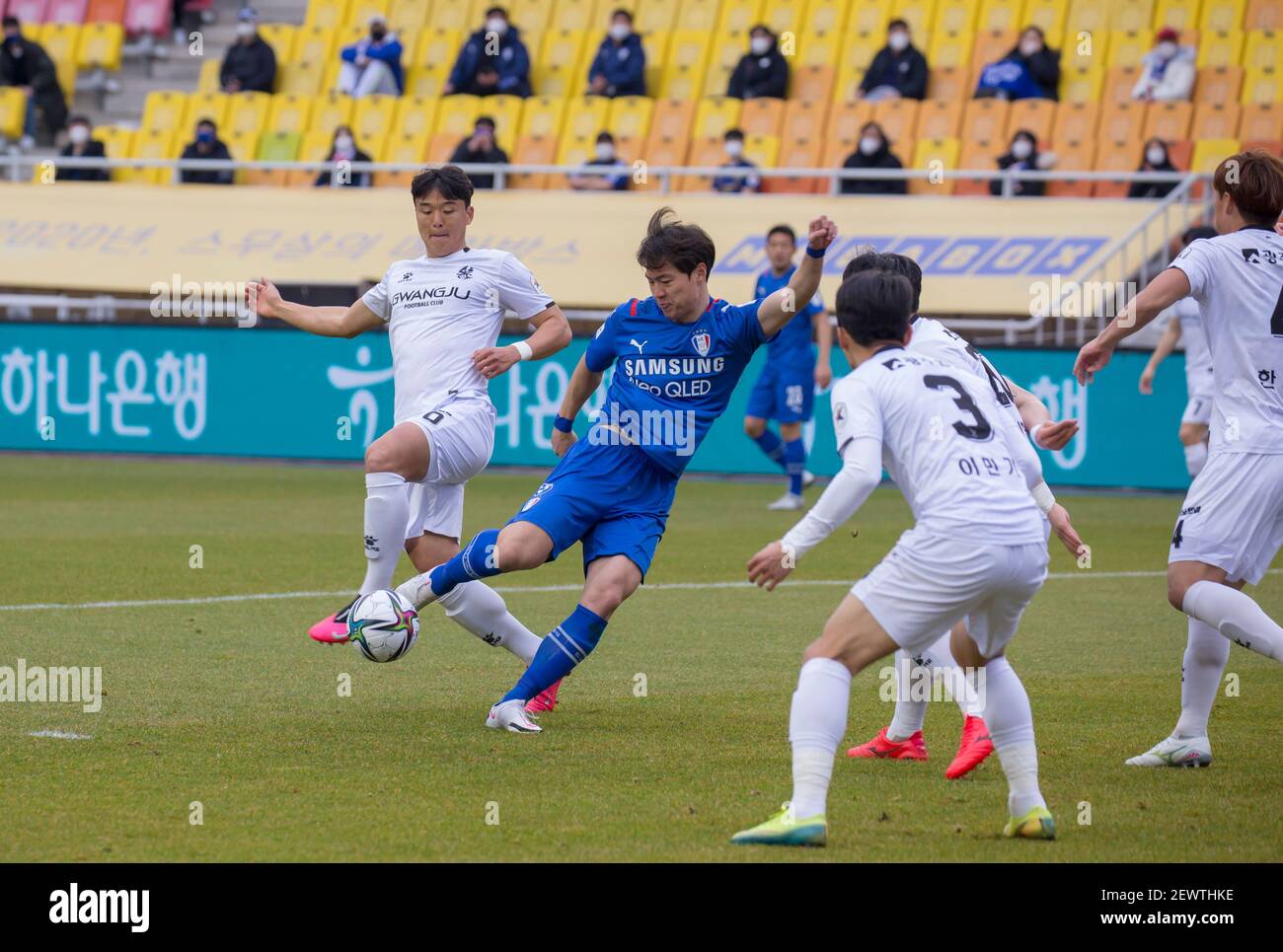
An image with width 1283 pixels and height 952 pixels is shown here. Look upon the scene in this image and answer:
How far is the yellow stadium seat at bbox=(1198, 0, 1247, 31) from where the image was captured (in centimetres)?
2125

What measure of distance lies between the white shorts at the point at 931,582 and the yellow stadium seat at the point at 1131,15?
707 inches

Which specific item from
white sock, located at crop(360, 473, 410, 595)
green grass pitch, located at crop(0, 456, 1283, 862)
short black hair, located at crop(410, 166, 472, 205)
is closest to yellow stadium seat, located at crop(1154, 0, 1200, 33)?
green grass pitch, located at crop(0, 456, 1283, 862)

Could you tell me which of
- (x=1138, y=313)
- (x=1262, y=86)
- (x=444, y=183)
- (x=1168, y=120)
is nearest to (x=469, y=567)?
(x=444, y=183)

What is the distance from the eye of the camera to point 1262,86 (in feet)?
67.1

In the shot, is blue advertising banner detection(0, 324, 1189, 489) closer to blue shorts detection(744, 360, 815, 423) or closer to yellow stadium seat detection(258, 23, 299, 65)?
blue shorts detection(744, 360, 815, 423)

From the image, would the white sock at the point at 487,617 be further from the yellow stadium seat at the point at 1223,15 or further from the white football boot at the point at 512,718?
the yellow stadium seat at the point at 1223,15

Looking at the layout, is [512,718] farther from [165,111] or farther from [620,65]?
[165,111]

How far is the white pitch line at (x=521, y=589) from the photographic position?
9.88 metres

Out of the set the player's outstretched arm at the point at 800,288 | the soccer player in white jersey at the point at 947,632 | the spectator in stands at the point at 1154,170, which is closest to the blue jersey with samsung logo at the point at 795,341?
the spectator in stands at the point at 1154,170

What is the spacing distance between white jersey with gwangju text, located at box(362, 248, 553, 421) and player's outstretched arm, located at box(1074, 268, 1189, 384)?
2.82 meters
